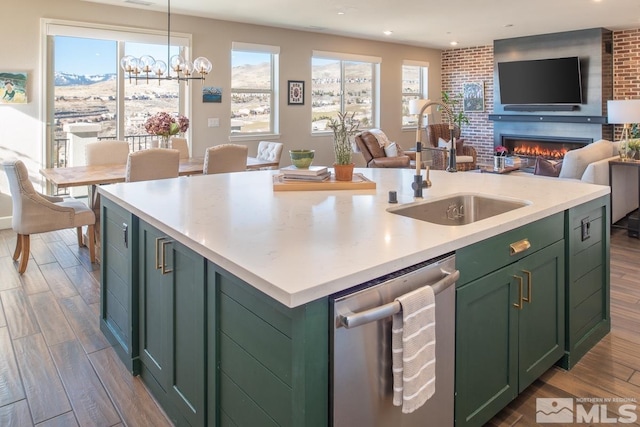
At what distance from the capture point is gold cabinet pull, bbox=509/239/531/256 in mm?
1831

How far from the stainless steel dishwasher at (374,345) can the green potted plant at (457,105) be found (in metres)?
9.03

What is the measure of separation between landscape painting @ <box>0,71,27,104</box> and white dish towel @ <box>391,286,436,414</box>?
18.8 ft

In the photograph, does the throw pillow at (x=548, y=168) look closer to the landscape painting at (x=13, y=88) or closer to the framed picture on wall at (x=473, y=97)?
the framed picture on wall at (x=473, y=97)


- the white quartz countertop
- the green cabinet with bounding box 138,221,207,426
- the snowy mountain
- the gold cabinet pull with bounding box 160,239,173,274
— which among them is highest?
the snowy mountain

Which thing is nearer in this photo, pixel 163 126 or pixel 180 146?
pixel 163 126

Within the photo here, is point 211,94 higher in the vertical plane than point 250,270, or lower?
higher

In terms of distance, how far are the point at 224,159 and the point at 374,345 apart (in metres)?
3.58

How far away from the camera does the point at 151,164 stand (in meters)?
3.99

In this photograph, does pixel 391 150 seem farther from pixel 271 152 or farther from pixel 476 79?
pixel 476 79

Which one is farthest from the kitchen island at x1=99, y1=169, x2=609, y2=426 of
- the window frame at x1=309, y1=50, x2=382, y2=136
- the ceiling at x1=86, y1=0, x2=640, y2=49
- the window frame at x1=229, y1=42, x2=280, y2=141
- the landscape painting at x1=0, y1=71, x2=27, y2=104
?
Answer: the window frame at x1=309, y1=50, x2=382, y2=136

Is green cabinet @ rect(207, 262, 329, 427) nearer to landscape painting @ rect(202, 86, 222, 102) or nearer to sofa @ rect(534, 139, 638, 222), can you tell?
sofa @ rect(534, 139, 638, 222)

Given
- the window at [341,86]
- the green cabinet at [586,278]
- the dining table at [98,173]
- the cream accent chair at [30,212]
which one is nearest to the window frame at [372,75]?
the window at [341,86]

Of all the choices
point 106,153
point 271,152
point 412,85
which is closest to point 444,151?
point 412,85

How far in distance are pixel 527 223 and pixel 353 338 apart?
106 cm
